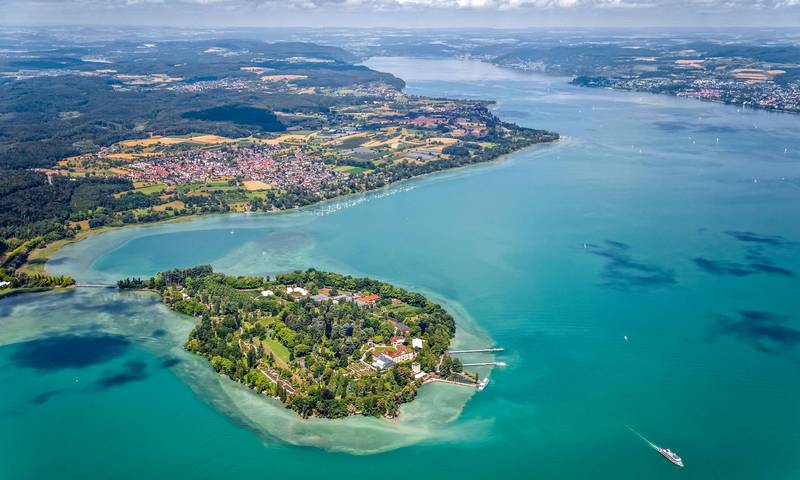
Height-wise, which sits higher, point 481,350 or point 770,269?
point 770,269

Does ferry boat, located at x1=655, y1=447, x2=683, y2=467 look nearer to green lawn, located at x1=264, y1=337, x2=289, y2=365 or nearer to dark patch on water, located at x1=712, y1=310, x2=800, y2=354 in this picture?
dark patch on water, located at x1=712, y1=310, x2=800, y2=354

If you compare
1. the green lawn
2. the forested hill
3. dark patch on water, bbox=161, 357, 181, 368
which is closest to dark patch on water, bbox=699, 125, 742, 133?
the forested hill

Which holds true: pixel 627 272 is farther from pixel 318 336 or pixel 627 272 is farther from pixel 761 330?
pixel 318 336

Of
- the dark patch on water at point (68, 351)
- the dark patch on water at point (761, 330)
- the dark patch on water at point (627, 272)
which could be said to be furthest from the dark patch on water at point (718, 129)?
the dark patch on water at point (68, 351)

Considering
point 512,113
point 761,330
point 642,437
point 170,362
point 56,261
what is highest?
point 512,113

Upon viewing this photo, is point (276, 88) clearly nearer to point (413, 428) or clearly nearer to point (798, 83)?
point (798, 83)

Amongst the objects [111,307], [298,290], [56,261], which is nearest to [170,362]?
[111,307]
